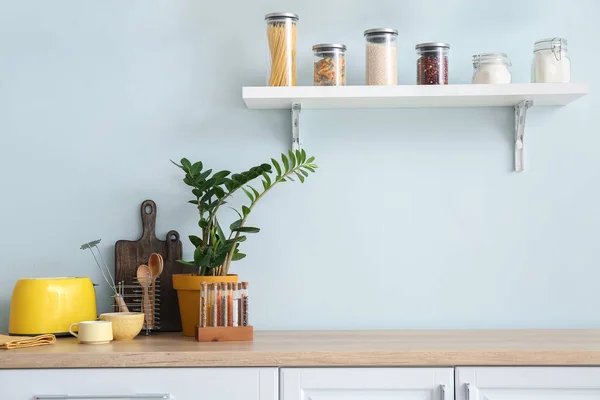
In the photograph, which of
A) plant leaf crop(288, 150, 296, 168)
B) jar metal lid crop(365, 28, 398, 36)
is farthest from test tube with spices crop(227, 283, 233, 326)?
jar metal lid crop(365, 28, 398, 36)

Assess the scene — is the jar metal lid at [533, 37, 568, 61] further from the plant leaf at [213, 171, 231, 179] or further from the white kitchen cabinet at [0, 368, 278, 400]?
the white kitchen cabinet at [0, 368, 278, 400]

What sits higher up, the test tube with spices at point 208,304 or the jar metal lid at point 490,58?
the jar metal lid at point 490,58

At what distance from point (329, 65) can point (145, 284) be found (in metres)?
0.90

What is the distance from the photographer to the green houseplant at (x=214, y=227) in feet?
7.43

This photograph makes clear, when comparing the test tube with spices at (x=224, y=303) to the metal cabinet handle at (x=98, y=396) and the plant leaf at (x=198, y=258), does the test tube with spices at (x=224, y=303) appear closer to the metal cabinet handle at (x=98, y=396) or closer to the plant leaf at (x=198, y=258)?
the plant leaf at (x=198, y=258)

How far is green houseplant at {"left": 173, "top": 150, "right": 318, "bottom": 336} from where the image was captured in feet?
7.43

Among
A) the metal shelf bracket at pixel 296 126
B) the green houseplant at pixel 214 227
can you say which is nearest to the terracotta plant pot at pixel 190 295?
the green houseplant at pixel 214 227

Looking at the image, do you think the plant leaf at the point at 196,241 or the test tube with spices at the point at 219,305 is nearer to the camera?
the test tube with spices at the point at 219,305

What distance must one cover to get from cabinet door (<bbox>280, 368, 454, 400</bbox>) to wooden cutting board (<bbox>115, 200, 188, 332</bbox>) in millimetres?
622

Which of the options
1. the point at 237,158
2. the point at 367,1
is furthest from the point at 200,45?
the point at 367,1

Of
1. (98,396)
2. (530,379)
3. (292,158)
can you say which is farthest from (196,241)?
(530,379)

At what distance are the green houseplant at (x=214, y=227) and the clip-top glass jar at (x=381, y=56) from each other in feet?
1.07

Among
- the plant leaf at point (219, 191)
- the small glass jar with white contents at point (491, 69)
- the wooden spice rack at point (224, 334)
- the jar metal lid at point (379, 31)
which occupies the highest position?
the jar metal lid at point (379, 31)

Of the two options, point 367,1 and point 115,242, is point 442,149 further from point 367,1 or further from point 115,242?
point 115,242
